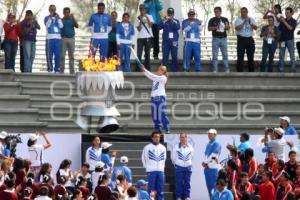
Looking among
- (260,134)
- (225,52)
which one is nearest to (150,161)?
(260,134)

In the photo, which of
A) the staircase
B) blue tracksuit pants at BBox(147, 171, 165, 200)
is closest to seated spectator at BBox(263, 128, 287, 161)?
blue tracksuit pants at BBox(147, 171, 165, 200)

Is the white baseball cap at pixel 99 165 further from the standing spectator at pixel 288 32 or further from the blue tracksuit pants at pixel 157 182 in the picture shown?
the standing spectator at pixel 288 32

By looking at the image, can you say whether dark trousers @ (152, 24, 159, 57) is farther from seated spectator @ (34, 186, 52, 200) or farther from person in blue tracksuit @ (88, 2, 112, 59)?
seated spectator @ (34, 186, 52, 200)

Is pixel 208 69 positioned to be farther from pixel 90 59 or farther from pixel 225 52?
pixel 90 59

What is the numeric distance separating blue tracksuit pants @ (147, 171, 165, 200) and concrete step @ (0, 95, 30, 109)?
5774 mm

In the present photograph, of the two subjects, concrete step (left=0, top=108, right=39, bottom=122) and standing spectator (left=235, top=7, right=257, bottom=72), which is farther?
standing spectator (left=235, top=7, right=257, bottom=72)

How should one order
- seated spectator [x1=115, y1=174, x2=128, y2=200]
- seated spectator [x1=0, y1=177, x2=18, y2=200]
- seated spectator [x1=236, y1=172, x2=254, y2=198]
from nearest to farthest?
seated spectator [x1=0, y1=177, x2=18, y2=200] < seated spectator [x1=115, y1=174, x2=128, y2=200] < seated spectator [x1=236, y1=172, x2=254, y2=198]

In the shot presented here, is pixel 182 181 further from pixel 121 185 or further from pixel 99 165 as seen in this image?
pixel 121 185

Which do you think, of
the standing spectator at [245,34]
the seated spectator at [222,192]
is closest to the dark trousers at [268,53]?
the standing spectator at [245,34]

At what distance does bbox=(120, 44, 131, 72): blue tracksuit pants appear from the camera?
44.5 metres

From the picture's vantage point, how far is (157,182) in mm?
37719

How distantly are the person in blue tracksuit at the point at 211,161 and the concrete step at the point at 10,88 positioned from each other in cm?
662

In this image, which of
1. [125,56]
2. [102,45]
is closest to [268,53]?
[125,56]

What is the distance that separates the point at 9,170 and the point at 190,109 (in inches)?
372
